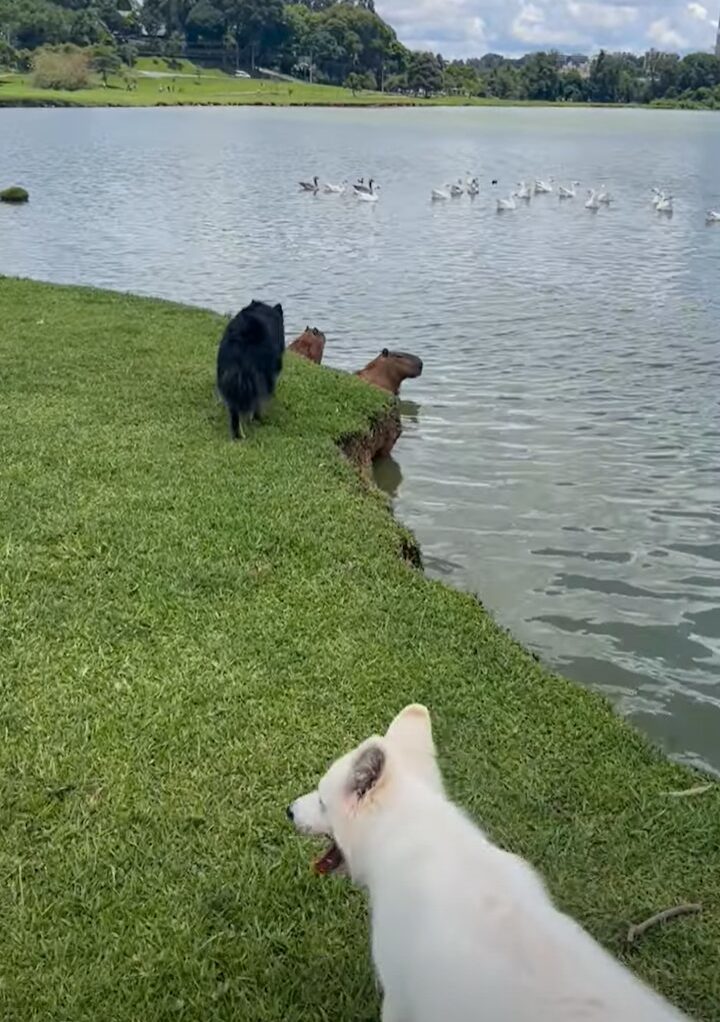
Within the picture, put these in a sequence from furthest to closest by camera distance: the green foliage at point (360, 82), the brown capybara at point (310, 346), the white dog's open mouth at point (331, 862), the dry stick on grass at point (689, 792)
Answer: the green foliage at point (360, 82)
the brown capybara at point (310, 346)
the dry stick on grass at point (689, 792)
the white dog's open mouth at point (331, 862)

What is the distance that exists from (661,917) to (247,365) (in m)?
5.54

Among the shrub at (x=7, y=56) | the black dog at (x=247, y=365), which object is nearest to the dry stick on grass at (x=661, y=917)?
the black dog at (x=247, y=365)

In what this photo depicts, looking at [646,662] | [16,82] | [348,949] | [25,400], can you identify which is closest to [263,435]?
[25,400]

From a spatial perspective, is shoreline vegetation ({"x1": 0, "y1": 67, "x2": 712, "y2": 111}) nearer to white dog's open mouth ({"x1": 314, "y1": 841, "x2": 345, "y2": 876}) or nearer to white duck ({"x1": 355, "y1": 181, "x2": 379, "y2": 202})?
white duck ({"x1": 355, "y1": 181, "x2": 379, "y2": 202})

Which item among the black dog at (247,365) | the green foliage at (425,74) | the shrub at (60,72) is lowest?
the black dog at (247,365)

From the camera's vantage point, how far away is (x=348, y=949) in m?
3.29

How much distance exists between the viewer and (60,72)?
9556cm

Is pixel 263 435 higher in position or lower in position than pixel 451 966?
lower

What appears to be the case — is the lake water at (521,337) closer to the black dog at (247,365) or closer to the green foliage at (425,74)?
the black dog at (247,365)

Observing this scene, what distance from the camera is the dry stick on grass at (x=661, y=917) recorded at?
3375 mm

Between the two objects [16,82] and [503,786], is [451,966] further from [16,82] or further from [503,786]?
[16,82]

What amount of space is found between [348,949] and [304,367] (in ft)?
25.3

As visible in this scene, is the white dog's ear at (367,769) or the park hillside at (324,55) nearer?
the white dog's ear at (367,769)

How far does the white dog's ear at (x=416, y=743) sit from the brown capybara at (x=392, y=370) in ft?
27.8
